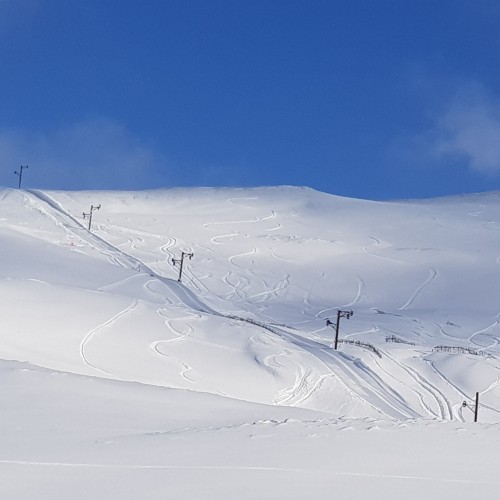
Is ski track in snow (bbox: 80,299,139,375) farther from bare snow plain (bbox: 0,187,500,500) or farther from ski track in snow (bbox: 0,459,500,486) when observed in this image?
ski track in snow (bbox: 0,459,500,486)

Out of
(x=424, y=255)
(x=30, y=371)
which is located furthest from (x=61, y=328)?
(x=424, y=255)

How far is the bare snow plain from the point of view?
626 cm

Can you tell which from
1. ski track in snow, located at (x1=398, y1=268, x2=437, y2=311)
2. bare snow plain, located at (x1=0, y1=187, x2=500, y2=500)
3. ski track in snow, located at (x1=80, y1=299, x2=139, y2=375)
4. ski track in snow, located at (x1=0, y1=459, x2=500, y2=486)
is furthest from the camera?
ski track in snow, located at (x1=398, y1=268, x2=437, y2=311)

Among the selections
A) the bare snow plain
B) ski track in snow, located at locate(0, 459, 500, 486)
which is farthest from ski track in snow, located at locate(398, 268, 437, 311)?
ski track in snow, located at locate(0, 459, 500, 486)

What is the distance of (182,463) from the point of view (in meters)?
6.54

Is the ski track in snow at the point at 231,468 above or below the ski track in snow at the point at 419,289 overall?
below

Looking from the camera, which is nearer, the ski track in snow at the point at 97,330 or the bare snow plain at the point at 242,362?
the bare snow plain at the point at 242,362

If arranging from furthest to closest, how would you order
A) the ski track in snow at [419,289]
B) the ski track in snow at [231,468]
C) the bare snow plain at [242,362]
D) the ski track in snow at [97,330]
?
the ski track in snow at [419,289] < the ski track in snow at [97,330] < the bare snow plain at [242,362] < the ski track in snow at [231,468]

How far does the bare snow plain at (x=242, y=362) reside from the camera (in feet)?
20.5

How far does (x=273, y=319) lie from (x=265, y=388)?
2258 centimetres

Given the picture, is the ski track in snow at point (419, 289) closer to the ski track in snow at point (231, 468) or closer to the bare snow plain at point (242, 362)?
the bare snow plain at point (242, 362)

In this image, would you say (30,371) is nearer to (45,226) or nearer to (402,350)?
(402,350)

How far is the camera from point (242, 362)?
21.5 m

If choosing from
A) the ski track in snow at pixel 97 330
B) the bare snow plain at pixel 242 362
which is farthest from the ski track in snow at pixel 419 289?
the ski track in snow at pixel 97 330
